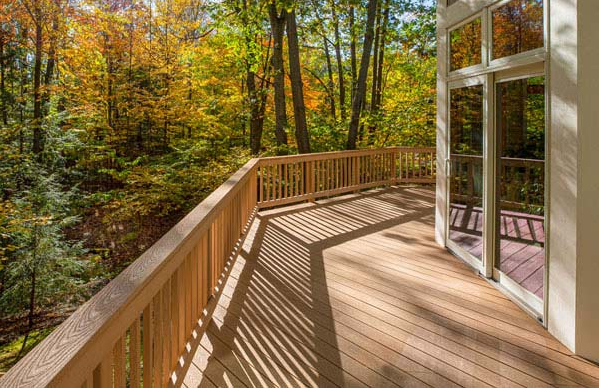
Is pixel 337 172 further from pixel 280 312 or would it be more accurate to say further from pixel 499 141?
pixel 280 312

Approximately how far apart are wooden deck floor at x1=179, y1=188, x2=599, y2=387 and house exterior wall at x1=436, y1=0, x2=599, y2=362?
0.23 meters

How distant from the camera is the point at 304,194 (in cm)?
697

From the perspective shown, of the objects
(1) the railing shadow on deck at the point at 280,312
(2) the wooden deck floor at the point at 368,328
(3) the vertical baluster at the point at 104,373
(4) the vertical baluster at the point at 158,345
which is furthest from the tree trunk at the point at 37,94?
(3) the vertical baluster at the point at 104,373

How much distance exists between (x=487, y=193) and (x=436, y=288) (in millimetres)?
941

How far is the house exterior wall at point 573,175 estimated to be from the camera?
222 centimetres

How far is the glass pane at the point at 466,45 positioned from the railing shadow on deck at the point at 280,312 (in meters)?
2.35

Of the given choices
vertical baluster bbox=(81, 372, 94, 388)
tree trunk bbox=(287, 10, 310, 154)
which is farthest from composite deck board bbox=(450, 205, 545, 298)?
tree trunk bbox=(287, 10, 310, 154)

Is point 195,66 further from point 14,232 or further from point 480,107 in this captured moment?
point 480,107

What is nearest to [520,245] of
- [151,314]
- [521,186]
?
[521,186]

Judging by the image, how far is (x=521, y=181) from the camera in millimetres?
2965

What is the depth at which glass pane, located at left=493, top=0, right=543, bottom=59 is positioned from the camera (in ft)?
8.76

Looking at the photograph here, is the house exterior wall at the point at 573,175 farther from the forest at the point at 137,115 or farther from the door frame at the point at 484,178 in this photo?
the forest at the point at 137,115

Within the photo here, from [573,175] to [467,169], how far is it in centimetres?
149

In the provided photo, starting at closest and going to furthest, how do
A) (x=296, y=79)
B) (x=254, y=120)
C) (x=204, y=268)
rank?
(x=204, y=268) → (x=296, y=79) → (x=254, y=120)
